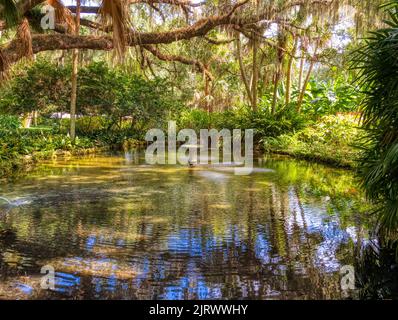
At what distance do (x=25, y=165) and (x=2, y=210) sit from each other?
7.28 meters

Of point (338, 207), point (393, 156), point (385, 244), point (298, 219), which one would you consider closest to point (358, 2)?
point (338, 207)

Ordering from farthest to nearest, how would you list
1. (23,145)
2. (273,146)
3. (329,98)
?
(329,98) → (273,146) → (23,145)

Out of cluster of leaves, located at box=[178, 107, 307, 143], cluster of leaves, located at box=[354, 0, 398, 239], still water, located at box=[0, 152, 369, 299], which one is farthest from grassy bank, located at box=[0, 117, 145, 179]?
cluster of leaves, located at box=[354, 0, 398, 239]

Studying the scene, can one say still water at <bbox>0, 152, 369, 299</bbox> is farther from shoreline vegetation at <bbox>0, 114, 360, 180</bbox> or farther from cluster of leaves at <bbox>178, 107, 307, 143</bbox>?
cluster of leaves at <bbox>178, 107, 307, 143</bbox>

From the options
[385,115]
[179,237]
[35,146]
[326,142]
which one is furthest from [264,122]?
[385,115]

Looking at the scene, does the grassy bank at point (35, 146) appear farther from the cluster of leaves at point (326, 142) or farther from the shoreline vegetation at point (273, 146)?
the cluster of leaves at point (326, 142)

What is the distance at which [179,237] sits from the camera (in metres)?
6.21

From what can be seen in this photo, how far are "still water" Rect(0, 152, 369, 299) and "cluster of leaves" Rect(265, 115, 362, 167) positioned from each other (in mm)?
3628

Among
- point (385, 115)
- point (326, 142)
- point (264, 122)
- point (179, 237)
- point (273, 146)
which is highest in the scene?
point (264, 122)

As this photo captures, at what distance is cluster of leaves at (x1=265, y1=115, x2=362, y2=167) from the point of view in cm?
1527

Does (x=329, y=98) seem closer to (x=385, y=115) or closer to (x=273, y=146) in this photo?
(x=273, y=146)

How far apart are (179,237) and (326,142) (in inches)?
512

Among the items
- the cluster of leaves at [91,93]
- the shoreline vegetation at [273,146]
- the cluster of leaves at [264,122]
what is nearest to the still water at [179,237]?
the shoreline vegetation at [273,146]
